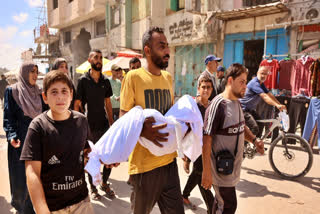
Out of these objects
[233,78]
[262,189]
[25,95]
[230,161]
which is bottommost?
[262,189]

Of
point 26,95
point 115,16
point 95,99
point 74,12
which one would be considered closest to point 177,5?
point 115,16

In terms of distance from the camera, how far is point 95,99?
3.91m

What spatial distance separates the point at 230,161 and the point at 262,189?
7.51ft

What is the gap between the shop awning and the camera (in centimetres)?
887

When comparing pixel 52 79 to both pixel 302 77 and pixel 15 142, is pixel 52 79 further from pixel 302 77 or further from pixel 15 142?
pixel 302 77

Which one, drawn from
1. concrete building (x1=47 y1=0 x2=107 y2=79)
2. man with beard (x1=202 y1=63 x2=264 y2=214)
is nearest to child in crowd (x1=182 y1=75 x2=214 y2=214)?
man with beard (x1=202 y1=63 x2=264 y2=214)

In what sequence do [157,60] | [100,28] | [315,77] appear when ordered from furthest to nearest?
[100,28], [315,77], [157,60]

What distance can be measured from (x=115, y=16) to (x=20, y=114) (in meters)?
17.4

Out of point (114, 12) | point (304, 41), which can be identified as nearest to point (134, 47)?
point (114, 12)

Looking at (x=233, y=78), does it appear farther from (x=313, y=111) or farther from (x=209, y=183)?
(x=313, y=111)

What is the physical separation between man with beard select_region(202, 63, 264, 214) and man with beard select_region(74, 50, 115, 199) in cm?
202

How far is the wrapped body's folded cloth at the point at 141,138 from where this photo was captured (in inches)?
73.5

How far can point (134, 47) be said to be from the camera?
702 inches

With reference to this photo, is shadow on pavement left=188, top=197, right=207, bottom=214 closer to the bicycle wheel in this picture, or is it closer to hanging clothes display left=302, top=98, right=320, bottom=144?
the bicycle wheel
